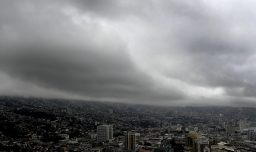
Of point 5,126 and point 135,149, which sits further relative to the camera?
point 5,126

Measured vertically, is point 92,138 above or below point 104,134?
below

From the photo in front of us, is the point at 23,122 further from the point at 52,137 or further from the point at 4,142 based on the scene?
the point at 4,142

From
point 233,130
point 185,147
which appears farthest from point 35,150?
point 233,130

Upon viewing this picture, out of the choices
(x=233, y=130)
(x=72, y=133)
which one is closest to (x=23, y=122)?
(x=72, y=133)

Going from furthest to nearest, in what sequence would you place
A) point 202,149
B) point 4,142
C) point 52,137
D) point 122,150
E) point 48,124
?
1. point 48,124
2. point 52,137
3. point 4,142
4. point 122,150
5. point 202,149

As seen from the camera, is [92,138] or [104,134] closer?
[104,134]

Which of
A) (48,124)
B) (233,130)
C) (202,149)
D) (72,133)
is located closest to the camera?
(202,149)

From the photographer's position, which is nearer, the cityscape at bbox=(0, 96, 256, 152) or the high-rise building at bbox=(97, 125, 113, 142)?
the cityscape at bbox=(0, 96, 256, 152)

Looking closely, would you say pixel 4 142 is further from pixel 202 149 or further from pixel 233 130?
pixel 233 130

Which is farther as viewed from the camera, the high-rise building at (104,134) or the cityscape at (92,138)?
the high-rise building at (104,134)
